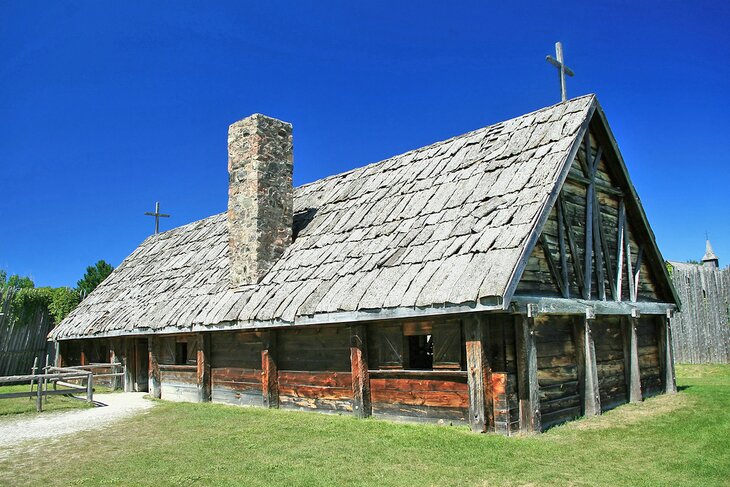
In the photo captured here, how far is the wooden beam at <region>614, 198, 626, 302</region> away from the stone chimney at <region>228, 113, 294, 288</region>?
26.0 ft

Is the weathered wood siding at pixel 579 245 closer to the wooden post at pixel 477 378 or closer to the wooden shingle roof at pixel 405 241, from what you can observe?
the wooden shingle roof at pixel 405 241

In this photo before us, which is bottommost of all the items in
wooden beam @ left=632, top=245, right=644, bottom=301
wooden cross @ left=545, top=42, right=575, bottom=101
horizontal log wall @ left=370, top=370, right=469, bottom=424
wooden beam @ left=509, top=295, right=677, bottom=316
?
horizontal log wall @ left=370, top=370, right=469, bottom=424

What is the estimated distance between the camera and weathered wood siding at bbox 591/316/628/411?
12000 mm

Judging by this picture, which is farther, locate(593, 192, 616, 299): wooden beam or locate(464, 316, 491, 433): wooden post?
locate(593, 192, 616, 299): wooden beam

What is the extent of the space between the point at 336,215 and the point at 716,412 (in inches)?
357

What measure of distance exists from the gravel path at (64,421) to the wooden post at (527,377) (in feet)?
26.6

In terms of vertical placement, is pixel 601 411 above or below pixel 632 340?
below

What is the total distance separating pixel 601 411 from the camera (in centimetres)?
1129

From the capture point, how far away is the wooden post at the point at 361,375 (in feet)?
36.3

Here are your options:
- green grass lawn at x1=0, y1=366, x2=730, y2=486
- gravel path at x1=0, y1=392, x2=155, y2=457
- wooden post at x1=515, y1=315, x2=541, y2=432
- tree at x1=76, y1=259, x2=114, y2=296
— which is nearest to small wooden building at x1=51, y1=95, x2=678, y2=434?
wooden post at x1=515, y1=315, x2=541, y2=432

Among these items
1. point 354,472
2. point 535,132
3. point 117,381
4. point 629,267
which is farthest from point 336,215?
point 117,381

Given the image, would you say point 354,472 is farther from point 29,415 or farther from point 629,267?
point 29,415

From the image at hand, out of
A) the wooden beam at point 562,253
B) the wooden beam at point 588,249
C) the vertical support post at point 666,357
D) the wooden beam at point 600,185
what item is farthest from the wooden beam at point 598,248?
the vertical support post at point 666,357

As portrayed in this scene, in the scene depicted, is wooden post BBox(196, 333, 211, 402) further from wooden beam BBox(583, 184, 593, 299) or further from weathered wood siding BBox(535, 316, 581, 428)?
wooden beam BBox(583, 184, 593, 299)
